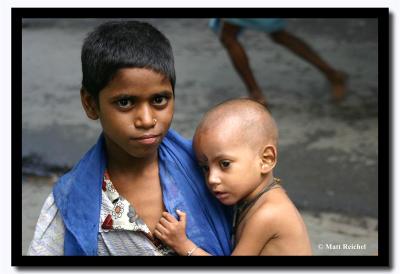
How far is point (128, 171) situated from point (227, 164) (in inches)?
10.2

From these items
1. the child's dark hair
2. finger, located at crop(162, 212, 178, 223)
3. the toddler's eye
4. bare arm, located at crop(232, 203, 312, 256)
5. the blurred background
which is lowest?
bare arm, located at crop(232, 203, 312, 256)

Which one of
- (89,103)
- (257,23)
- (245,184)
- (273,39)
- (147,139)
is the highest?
(273,39)

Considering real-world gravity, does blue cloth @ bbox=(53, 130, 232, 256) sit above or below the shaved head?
below

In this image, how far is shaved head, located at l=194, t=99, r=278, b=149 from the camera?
2.01 meters

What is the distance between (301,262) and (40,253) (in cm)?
71

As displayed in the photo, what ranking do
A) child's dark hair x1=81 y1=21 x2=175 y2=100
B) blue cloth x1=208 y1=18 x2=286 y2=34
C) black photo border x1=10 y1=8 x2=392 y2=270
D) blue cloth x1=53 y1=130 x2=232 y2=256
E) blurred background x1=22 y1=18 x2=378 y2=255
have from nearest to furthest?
child's dark hair x1=81 y1=21 x2=175 y2=100
blue cloth x1=53 y1=130 x2=232 y2=256
black photo border x1=10 y1=8 x2=392 y2=270
blue cloth x1=208 y1=18 x2=286 y2=34
blurred background x1=22 y1=18 x2=378 y2=255

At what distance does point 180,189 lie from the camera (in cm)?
204

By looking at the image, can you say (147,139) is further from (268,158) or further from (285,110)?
(285,110)

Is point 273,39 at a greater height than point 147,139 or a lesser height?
greater

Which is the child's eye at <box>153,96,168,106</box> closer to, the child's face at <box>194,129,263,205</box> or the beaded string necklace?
the child's face at <box>194,129,263,205</box>

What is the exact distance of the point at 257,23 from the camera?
349 cm

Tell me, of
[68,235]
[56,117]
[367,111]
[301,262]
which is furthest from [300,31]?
[68,235]

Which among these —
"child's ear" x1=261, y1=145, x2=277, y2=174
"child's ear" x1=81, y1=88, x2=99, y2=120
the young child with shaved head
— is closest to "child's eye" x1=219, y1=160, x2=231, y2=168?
the young child with shaved head

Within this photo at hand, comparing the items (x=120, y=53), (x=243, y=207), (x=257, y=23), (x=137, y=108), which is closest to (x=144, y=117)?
(x=137, y=108)
